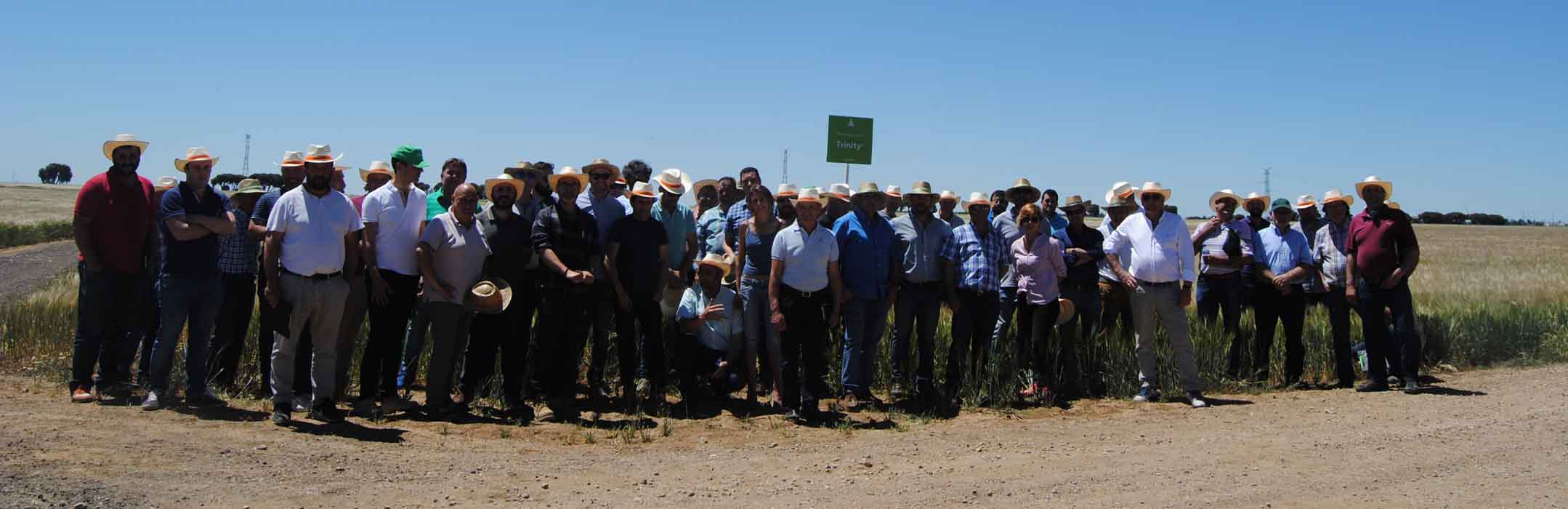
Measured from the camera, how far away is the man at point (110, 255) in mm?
7805

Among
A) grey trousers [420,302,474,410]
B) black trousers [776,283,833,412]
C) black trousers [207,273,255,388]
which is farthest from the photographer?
black trousers [207,273,255,388]

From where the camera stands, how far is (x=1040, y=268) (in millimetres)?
9352

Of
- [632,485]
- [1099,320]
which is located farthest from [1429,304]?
[632,485]

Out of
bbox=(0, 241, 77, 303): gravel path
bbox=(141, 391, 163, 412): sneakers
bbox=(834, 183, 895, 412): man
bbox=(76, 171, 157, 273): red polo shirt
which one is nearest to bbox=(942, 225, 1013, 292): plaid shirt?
bbox=(834, 183, 895, 412): man

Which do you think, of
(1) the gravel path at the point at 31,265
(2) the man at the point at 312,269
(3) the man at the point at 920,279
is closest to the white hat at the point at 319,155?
(2) the man at the point at 312,269

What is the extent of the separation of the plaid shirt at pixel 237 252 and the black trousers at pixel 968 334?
215 inches

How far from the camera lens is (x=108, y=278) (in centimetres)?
794

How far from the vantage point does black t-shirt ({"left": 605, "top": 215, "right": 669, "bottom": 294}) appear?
8.41 m

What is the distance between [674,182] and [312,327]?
3.10m

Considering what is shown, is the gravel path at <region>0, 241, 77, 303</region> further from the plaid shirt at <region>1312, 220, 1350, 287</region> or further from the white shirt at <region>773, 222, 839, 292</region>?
the plaid shirt at <region>1312, 220, 1350, 287</region>

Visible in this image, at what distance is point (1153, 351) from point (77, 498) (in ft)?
25.4

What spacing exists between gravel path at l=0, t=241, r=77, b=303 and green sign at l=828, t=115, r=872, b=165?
12778 mm

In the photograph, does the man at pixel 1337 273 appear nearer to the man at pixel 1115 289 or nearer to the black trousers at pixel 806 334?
the man at pixel 1115 289

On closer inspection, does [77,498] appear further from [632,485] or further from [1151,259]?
[1151,259]
